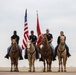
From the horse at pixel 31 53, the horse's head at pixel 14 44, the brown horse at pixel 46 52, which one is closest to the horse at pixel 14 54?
the horse's head at pixel 14 44

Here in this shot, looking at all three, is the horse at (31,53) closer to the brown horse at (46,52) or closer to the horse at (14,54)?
the brown horse at (46,52)

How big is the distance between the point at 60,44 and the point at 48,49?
42.4 inches

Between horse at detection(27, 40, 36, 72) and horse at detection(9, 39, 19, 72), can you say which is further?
horse at detection(9, 39, 19, 72)

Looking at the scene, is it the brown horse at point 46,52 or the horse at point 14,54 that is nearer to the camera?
the brown horse at point 46,52

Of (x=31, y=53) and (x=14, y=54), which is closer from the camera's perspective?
(x=31, y=53)

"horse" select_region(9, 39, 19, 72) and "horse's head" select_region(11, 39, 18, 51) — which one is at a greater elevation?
"horse's head" select_region(11, 39, 18, 51)

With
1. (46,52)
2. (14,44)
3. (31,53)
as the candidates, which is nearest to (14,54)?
(14,44)

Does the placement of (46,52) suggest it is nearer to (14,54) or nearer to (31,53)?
(31,53)

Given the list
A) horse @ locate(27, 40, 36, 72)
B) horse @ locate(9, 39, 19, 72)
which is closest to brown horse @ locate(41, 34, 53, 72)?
horse @ locate(27, 40, 36, 72)

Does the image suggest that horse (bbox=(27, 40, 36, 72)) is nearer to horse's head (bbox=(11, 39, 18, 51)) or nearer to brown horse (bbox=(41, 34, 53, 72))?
brown horse (bbox=(41, 34, 53, 72))

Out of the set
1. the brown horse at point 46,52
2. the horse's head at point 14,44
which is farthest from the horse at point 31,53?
the horse's head at point 14,44

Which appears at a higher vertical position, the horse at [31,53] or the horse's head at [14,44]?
the horse's head at [14,44]

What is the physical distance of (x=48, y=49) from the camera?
36.1 meters

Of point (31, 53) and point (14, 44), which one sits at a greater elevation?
point (14, 44)
